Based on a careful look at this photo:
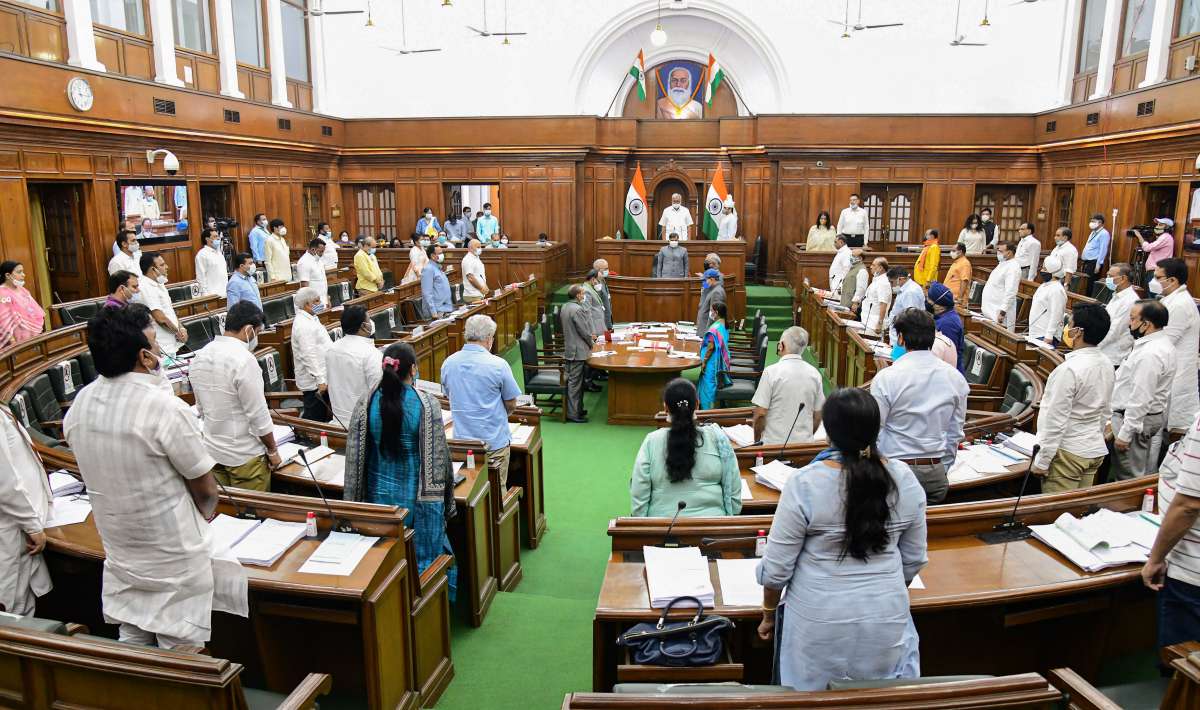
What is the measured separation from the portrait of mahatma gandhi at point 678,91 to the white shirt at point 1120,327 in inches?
560

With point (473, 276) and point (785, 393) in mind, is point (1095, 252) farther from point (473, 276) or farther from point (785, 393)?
point (785, 393)

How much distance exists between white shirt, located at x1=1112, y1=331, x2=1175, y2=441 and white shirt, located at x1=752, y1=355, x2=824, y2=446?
1.71 m

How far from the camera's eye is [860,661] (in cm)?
221

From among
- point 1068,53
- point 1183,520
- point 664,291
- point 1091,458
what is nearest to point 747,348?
point 664,291

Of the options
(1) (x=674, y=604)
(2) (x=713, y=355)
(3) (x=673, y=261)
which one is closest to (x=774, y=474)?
(1) (x=674, y=604)

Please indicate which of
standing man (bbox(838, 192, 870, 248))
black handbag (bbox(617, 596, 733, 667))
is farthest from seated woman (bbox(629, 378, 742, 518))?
standing man (bbox(838, 192, 870, 248))

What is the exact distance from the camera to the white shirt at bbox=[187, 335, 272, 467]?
3.80 m

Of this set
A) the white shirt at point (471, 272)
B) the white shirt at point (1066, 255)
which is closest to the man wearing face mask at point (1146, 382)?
the white shirt at point (1066, 255)

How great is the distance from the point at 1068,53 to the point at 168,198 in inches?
637

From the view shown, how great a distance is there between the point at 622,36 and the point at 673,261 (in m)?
8.47

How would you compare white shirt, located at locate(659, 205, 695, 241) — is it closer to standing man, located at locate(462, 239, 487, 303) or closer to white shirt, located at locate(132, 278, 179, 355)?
standing man, located at locate(462, 239, 487, 303)

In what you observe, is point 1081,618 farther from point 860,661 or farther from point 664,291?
point 664,291

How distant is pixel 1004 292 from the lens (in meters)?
9.48

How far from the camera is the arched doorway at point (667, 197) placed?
17375mm
